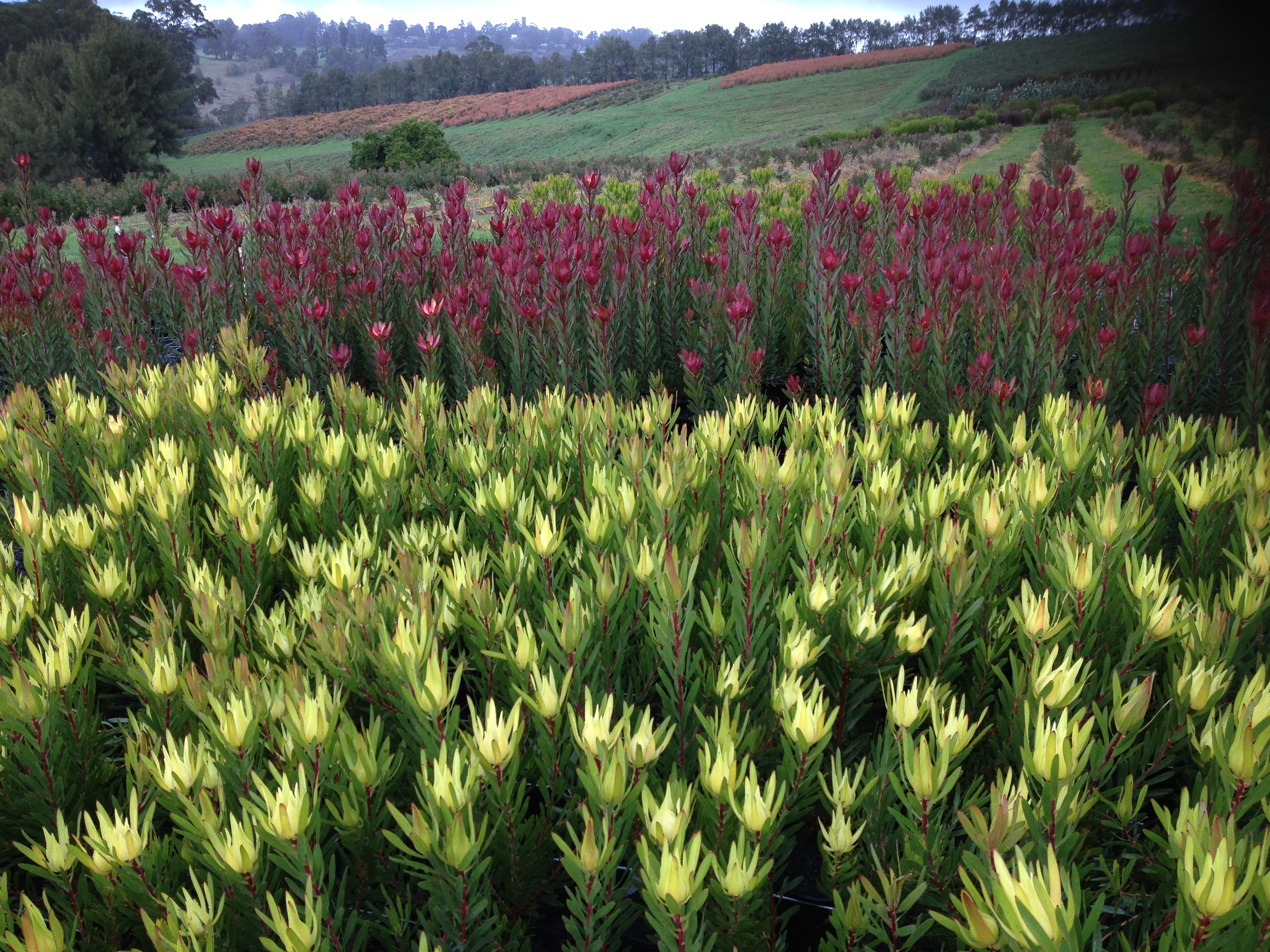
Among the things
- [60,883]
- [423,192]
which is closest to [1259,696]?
[60,883]

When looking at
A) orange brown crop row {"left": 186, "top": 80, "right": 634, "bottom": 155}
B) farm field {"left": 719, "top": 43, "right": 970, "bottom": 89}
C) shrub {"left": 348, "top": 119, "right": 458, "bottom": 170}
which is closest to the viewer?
farm field {"left": 719, "top": 43, "right": 970, "bottom": 89}

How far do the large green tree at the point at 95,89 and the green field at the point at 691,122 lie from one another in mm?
2341

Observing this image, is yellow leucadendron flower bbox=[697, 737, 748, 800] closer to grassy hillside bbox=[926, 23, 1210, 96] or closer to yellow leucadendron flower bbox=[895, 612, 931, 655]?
yellow leucadendron flower bbox=[895, 612, 931, 655]

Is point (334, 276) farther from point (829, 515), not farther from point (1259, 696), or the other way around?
point (1259, 696)

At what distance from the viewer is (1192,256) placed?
3.49m

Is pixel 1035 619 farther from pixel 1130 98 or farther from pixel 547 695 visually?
pixel 1130 98

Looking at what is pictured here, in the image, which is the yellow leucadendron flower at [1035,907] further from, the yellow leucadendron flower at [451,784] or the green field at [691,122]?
the green field at [691,122]

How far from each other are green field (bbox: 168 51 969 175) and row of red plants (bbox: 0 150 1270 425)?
25.8ft

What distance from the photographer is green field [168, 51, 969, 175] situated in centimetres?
1455

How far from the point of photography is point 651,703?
147 cm

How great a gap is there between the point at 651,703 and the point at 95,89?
29.9 meters

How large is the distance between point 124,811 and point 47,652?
0.30 m

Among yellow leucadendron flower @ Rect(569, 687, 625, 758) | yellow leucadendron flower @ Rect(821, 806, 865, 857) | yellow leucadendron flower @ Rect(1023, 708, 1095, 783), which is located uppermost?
yellow leucadendron flower @ Rect(569, 687, 625, 758)

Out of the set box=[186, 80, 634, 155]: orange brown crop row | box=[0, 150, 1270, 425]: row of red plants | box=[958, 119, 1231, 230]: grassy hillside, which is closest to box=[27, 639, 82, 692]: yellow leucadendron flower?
→ box=[0, 150, 1270, 425]: row of red plants
